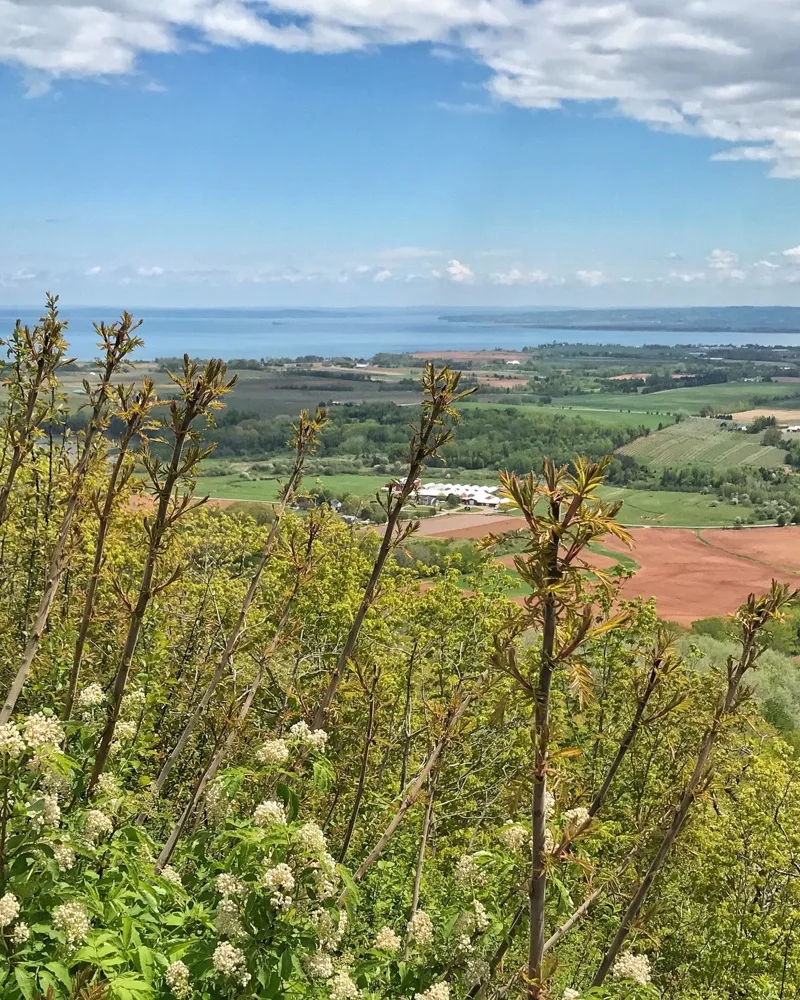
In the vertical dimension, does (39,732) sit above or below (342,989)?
above

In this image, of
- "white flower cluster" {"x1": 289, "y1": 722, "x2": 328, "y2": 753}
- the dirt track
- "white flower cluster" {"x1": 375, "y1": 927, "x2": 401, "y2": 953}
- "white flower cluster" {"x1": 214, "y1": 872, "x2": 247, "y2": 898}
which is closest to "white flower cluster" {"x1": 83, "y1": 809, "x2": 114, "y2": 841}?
"white flower cluster" {"x1": 214, "y1": 872, "x2": 247, "y2": 898}

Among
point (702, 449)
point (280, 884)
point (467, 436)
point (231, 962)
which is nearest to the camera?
point (231, 962)

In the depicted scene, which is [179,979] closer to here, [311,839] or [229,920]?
[229,920]

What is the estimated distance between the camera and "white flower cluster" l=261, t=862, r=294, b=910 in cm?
377

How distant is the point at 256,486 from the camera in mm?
47281

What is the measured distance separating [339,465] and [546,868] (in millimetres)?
64138

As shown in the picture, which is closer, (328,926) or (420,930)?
(328,926)

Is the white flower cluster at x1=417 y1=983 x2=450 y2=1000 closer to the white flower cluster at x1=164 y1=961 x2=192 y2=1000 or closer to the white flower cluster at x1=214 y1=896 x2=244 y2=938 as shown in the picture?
the white flower cluster at x1=214 y1=896 x2=244 y2=938

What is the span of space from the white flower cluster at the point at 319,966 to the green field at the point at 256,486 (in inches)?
Result: 1352

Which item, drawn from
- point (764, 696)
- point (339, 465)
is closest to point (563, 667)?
point (764, 696)

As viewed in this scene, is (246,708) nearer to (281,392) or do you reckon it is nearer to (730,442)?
(281,392)

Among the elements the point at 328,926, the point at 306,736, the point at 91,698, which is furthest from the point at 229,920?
the point at 91,698

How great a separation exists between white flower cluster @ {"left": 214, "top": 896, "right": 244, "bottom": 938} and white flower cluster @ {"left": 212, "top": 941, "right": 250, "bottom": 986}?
0.24 feet

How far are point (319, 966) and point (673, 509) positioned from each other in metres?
85.9
